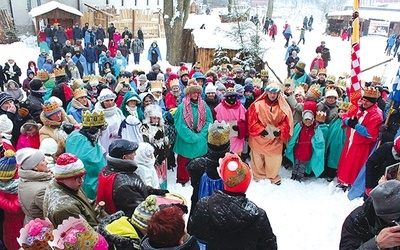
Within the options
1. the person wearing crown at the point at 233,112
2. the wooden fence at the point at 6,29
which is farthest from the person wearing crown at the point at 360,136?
the wooden fence at the point at 6,29

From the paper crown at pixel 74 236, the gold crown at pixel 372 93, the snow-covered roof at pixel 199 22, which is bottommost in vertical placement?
the paper crown at pixel 74 236

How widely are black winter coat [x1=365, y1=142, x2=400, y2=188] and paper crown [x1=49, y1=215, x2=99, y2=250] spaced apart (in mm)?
3377

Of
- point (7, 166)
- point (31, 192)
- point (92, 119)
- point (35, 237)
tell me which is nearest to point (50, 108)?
point (92, 119)

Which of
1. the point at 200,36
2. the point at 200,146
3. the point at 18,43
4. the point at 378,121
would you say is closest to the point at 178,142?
the point at 200,146

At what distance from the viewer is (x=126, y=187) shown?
307 cm

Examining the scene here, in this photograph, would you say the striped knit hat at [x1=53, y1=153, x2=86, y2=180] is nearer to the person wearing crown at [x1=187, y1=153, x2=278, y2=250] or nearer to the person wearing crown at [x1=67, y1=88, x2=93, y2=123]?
the person wearing crown at [x1=187, y1=153, x2=278, y2=250]

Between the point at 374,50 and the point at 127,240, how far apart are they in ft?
90.8

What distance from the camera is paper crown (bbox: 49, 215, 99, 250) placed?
206 cm

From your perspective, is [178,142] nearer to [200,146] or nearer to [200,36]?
[200,146]

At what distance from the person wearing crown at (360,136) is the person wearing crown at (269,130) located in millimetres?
971

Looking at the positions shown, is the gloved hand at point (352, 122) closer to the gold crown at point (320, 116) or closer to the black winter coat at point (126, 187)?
the gold crown at point (320, 116)

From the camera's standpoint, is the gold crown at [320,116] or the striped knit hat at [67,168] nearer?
the striped knit hat at [67,168]

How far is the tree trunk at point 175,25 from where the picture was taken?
57.5 feet

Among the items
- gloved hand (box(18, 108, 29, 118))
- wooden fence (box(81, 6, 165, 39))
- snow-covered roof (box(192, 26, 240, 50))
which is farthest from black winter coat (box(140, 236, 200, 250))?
wooden fence (box(81, 6, 165, 39))
